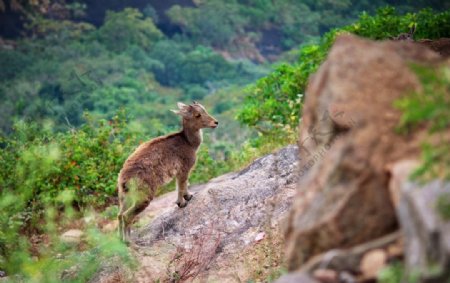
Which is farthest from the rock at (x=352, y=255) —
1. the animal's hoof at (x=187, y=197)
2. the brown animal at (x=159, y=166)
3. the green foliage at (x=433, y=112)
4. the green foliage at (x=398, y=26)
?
the green foliage at (x=398, y=26)

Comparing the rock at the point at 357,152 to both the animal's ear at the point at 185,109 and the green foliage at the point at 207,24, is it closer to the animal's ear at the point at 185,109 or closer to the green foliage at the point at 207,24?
the animal's ear at the point at 185,109

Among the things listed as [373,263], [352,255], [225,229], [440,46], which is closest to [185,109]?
[225,229]

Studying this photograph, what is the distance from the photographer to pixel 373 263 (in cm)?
472

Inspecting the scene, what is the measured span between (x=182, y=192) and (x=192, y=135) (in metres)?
1.14

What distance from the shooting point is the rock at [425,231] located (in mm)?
4184

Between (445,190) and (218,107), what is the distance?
44.6m

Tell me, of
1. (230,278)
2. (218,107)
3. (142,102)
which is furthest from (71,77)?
(230,278)

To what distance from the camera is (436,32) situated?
66.7 feet

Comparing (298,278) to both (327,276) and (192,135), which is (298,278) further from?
(192,135)

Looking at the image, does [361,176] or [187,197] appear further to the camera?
[187,197]

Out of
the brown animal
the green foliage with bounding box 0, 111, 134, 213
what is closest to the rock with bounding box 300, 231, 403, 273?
the brown animal

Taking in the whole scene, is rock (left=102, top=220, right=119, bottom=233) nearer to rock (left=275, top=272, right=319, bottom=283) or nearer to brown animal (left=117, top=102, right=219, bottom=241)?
brown animal (left=117, top=102, right=219, bottom=241)

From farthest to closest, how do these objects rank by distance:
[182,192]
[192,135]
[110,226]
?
[110,226], [192,135], [182,192]

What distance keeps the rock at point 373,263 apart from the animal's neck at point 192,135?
724 cm
